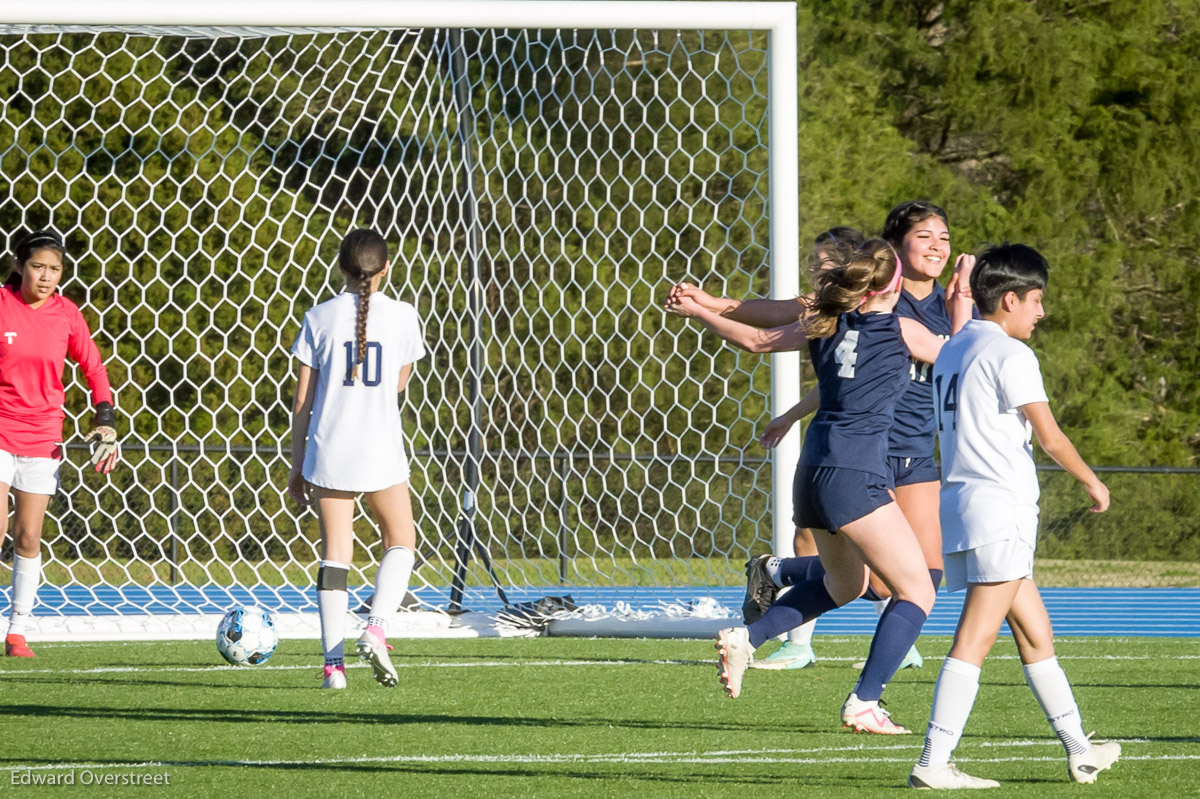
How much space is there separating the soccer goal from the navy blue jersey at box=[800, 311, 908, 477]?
16.3 feet

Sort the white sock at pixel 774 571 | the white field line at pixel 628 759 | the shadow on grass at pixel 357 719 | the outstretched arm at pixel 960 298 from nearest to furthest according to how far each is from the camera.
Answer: the white field line at pixel 628 759
the shadow on grass at pixel 357 719
the outstretched arm at pixel 960 298
the white sock at pixel 774 571

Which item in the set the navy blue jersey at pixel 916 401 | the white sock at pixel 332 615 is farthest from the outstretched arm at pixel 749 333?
the white sock at pixel 332 615

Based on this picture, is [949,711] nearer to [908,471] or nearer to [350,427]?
[908,471]

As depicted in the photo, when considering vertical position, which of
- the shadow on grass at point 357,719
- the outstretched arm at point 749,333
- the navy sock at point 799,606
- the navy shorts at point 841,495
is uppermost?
the outstretched arm at point 749,333

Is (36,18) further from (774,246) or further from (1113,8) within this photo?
(1113,8)

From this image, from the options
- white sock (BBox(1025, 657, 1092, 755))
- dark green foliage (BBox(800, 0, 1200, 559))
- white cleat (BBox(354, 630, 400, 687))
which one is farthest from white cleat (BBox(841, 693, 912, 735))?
dark green foliage (BBox(800, 0, 1200, 559))

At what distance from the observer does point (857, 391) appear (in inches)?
184

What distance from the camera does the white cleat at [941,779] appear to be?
156 inches

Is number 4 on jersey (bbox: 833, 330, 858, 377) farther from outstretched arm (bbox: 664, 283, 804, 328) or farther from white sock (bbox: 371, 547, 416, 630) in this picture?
white sock (bbox: 371, 547, 416, 630)

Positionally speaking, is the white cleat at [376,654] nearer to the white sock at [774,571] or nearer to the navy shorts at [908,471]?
the white sock at [774,571]

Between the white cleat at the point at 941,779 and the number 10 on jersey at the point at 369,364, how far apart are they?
2.85 m

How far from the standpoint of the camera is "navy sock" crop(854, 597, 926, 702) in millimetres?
4727

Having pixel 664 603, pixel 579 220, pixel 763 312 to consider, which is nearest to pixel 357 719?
pixel 763 312

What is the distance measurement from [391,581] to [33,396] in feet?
7.03
